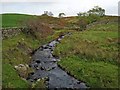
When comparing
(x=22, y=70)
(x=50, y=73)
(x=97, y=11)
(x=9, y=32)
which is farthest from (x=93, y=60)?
(x=97, y=11)

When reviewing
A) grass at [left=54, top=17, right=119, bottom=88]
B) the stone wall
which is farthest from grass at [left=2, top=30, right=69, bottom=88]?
grass at [left=54, top=17, right=119, bottom=88]

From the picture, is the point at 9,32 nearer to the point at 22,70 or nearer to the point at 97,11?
the point at 22,70

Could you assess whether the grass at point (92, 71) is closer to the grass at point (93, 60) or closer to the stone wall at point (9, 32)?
the grass at point (93, 60)

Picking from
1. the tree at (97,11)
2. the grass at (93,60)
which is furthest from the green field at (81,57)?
the tree at (97,11)

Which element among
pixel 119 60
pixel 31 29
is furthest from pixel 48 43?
pixel 119 60

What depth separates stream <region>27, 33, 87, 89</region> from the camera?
1179 inches

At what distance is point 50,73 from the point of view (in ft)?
111

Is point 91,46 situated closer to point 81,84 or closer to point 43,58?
point 43,58

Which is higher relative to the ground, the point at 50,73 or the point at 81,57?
the point at 81,57

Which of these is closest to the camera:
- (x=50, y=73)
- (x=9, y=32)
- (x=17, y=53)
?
(x=50, y=73)

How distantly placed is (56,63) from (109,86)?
1040 centimetres

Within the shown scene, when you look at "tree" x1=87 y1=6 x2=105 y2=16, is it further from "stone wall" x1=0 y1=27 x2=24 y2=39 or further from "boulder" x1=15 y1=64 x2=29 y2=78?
"boulder" x1=15 y1=64 x2=29 y2=78

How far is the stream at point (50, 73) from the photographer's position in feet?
98.2

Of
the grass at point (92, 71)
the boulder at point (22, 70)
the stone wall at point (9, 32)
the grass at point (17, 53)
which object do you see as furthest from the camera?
the stone wall at point (9, 32)
